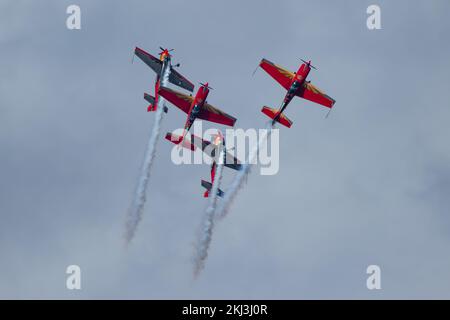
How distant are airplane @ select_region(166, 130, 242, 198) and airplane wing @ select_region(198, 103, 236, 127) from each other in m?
4.52

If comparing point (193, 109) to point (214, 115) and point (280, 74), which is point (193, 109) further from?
point (280, 74)

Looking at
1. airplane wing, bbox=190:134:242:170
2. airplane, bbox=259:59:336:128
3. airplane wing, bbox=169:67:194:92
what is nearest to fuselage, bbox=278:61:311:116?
airplane, bbox=259:59:336:128

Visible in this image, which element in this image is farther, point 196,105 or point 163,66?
point 163,66

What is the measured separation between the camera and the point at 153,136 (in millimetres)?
Answer: 122125

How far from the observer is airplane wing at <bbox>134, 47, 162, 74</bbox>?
127m

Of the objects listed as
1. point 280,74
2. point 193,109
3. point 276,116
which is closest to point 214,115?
point 193,109

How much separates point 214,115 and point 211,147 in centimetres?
622

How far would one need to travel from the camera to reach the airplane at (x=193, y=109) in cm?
11938

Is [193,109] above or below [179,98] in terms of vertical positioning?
below

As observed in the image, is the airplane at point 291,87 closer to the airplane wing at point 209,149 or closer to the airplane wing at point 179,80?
the airplane wing at point 209,149

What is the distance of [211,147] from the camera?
126562mm
